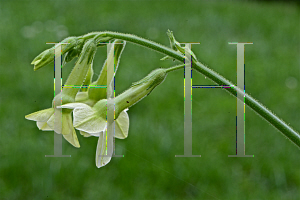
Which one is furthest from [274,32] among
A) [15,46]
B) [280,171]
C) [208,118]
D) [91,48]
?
[91,48]

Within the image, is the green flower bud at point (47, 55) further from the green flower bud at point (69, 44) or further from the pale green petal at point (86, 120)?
the pale green petal at point (86, 120)

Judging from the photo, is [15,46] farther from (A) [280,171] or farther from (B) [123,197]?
(A) [280,171]

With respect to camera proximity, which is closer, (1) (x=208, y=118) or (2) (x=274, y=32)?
(1) (x=208, y=118)

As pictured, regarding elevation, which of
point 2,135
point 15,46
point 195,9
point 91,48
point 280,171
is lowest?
point 280,171

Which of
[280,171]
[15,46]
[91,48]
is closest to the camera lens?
[91,48]

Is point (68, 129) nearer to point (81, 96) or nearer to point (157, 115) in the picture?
point (81, 96)

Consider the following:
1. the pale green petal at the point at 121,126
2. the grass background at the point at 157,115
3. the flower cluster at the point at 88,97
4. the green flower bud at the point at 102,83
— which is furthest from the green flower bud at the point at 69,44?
the grass background at the point at 157,115
